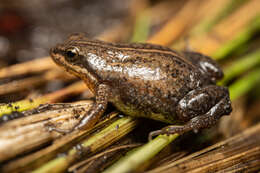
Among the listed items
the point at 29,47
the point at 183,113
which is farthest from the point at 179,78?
the point at 29,47

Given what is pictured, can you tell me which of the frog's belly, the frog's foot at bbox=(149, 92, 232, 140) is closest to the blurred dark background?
the frog's belly

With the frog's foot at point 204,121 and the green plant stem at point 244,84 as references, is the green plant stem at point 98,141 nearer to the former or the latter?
the frog's foot at point 204,121

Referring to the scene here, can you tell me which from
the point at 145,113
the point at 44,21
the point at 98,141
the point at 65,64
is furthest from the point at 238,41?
the point at 44,21

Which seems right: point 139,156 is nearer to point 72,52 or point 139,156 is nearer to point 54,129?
point 54,129

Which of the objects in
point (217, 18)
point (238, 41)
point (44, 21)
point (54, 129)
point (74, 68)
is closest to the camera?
point (54, 129)

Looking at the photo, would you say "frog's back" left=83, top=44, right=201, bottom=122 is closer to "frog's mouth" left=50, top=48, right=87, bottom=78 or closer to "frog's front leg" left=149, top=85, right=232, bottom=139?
"frog's front leg" left=149, top=85, right=232, bottom=139

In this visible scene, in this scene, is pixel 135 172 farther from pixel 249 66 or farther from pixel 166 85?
pixel 249 66
